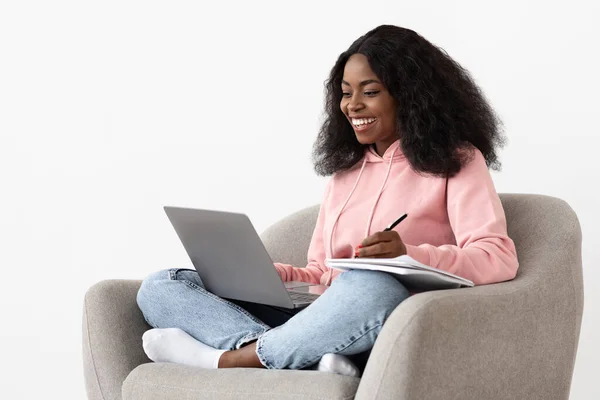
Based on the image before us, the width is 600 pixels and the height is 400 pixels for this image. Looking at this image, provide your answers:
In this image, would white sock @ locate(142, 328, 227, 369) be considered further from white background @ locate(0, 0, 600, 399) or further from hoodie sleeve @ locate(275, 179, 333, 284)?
white background @ locate(0, 0, 600, 399)

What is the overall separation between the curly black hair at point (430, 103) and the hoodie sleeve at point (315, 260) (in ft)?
1.05

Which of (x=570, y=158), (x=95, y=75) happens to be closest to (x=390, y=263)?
(x=570, y=158)

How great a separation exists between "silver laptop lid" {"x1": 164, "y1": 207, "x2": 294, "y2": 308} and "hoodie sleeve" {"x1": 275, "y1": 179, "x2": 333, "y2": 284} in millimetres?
241

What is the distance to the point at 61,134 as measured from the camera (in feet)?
11.8

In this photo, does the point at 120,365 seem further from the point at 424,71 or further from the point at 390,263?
the point at 424,71

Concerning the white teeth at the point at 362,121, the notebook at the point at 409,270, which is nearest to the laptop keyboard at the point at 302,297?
the notebook at the point at 409,270

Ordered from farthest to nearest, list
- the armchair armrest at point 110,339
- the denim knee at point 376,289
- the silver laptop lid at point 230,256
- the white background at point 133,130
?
the white background at point 133,130 → the armchair armrest at point 110,339 → the silver laptop lid at point 230,256 → the denim knee at point 376,289

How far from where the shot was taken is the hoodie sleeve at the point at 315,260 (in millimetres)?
2430

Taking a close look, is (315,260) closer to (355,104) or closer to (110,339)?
(355,104)

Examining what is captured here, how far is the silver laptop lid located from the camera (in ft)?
6.64

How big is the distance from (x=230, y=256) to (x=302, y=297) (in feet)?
0.58

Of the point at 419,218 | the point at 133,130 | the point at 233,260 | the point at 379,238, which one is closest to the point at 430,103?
the point at 419,218

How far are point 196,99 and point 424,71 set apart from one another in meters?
1.31

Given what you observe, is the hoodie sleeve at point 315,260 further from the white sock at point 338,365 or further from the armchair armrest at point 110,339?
the white sock at point 338,365
